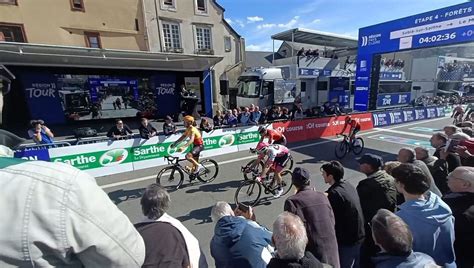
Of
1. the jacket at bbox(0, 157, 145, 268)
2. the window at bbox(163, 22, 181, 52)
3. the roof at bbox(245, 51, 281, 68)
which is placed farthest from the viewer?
the roof at bbox(245, 51, 281, 68)

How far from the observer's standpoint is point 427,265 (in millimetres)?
1815

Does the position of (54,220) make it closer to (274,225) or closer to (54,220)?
(54,220)

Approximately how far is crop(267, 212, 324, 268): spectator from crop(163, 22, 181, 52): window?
24075 mm

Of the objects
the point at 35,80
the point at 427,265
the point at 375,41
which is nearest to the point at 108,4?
the point at 35,80

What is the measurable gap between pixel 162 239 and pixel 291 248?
104 cm

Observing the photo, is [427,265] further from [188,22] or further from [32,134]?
[188,22]

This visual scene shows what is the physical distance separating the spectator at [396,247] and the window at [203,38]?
25496 mm


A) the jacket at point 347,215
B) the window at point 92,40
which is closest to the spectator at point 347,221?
the jacket at point 347,215

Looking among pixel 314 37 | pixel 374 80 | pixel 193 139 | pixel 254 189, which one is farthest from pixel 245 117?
pixel 314 37

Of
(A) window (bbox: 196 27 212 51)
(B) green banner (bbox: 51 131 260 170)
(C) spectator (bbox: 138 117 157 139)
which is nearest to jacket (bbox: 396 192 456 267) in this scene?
(B) green banner (bbox: 51 131 260 170)

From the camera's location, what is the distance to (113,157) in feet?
27.8

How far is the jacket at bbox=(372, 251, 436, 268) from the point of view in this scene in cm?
186

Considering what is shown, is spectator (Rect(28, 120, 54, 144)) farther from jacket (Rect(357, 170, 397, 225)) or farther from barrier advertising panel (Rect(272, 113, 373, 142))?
jacket (Rect(357, 170, 397, 225))

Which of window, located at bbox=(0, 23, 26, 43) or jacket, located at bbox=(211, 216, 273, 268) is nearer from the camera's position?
jacket, located at bbox=(211, 216, 273, 268)
